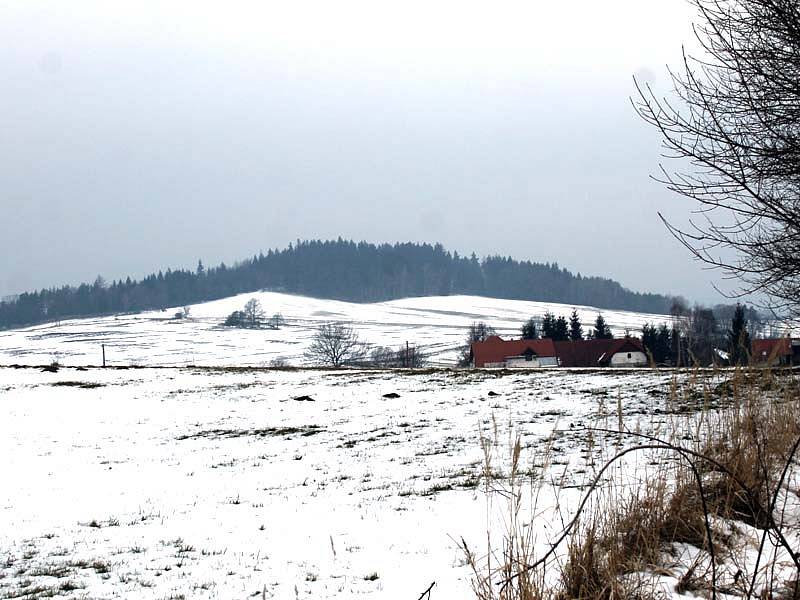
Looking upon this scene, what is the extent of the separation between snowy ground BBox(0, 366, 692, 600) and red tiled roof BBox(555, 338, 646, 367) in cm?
5202

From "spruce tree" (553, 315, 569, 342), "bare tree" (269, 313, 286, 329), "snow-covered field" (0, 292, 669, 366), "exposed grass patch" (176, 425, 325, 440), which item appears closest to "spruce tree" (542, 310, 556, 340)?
"spruce tree" (553, 315, 569, 342)

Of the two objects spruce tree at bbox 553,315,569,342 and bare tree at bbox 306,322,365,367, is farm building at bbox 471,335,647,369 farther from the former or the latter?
bare tree at bbox 306,322,365,367

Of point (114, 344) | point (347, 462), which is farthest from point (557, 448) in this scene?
point (114, 344)

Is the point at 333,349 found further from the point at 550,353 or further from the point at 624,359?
the point at 624,359

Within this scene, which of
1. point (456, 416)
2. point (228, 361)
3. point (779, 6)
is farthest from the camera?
point (228, 361)

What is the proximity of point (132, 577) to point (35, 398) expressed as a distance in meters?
26.4

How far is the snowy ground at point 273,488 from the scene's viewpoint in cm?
596

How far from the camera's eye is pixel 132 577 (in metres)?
6.13

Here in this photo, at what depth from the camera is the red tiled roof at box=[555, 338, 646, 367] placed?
7388 centimetres

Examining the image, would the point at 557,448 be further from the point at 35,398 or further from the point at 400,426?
the point at 35,398

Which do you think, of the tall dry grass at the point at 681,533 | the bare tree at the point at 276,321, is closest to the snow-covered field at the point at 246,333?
the bare tree at the point at 276,321

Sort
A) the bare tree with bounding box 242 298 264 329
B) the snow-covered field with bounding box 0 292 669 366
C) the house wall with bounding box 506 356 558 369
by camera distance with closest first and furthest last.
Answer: the house wall with bounding box 506 356 558 369, the snow-covered field with bounding box 0 292 669 366, the bare tree with bounding box 242 298 264 329

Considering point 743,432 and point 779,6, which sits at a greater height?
point 779,6

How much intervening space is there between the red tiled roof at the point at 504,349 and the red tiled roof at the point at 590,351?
60.8 inches
